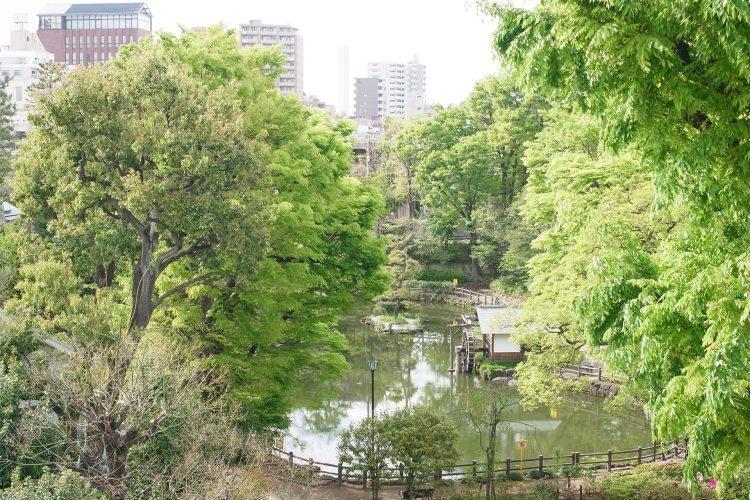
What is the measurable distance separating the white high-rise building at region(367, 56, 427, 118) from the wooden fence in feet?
458

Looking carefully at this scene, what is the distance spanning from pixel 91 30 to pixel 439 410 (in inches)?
3254

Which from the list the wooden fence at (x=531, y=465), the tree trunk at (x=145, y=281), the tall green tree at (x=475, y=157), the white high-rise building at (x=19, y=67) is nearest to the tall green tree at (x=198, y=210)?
the tree trunk at (x=145, y=281)

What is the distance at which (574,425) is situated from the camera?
24766mm

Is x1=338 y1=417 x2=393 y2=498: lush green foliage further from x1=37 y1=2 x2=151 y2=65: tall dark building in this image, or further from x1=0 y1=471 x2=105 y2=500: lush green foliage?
x1=37 y1=2 x2=151 y2=65: tall dark building

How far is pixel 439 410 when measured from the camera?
85.7 ft

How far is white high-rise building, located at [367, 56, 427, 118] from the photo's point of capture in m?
159

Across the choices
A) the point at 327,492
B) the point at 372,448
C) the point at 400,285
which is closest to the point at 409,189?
the point at 400,285

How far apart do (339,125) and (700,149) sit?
18134mm

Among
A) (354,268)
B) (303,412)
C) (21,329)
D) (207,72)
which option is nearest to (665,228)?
(354,268)

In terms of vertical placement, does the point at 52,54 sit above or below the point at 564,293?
above

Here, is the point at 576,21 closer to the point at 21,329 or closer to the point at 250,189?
the point at 250,189

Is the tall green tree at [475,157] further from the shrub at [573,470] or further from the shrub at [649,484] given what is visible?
the shrub at [649,484]

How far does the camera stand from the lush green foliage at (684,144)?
7.03 m

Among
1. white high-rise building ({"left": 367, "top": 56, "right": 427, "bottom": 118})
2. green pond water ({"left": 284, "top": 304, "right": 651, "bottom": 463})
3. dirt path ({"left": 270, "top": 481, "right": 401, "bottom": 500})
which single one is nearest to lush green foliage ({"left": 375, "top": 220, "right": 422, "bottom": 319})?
green pond water ({"left": 284, "top": 304, "right": 651, "bottom": 463})
